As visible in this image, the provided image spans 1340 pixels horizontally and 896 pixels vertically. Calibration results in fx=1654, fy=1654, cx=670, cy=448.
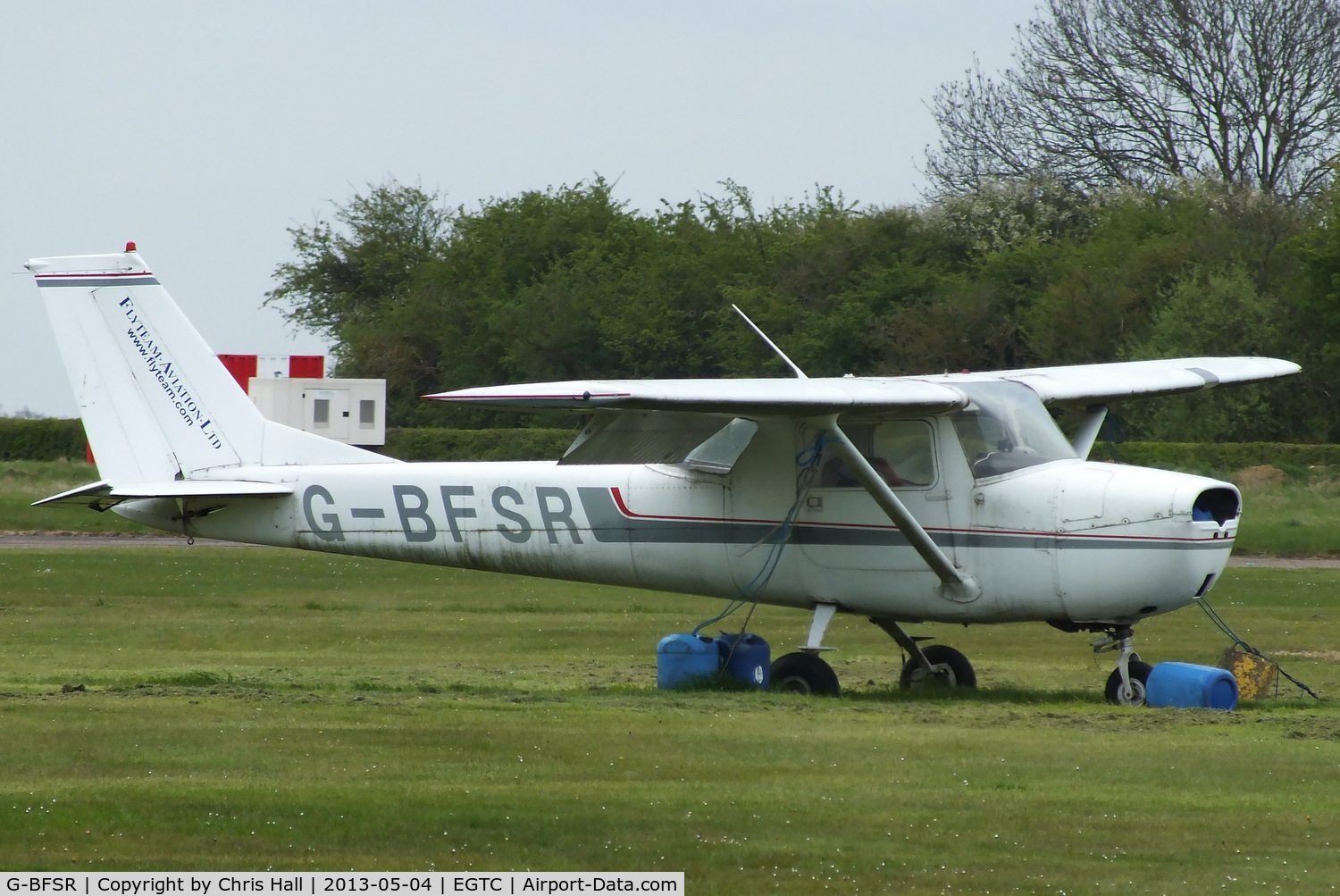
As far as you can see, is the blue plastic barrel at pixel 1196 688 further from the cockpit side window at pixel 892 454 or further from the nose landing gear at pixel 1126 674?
the cockpit side window at pixel 892 454

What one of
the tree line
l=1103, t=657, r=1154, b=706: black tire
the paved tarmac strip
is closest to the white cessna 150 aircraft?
l=1103, t=657, r=1154, b=706: black tire

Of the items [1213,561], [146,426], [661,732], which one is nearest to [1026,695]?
[1213,561]

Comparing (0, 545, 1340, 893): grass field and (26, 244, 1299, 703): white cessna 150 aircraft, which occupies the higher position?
(26, 244, 1299, 703): white cessna 150 aircraft

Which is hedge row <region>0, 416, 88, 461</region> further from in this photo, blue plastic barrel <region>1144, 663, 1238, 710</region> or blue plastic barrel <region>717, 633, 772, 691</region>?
blue plastic barrel <region>1144, 663, 1238, 710</region>

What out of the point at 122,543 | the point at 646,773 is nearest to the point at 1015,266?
the point at 122,543

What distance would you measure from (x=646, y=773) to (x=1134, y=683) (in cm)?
498

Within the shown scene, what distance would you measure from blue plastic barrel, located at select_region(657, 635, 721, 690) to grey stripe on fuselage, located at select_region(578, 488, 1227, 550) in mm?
821

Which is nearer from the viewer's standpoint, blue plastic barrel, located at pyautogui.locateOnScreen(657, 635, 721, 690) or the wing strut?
the wing strut

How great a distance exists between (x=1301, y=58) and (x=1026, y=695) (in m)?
48.6

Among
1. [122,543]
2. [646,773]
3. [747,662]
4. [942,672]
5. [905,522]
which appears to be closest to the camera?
[646,773]

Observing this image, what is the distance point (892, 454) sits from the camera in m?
12.8

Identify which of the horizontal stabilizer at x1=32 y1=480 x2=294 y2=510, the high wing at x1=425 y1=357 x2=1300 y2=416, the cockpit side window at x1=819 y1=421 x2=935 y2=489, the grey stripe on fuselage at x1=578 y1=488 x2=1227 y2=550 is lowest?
the grey stripe on fuselage at x1=578 y1=488 x2=1227 y2=550
